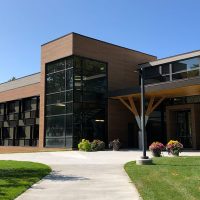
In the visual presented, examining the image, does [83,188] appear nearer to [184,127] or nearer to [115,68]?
[184,127]

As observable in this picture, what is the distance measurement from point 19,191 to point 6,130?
3339 cm

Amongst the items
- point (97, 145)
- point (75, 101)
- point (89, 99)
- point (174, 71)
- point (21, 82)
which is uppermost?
point (21, 82)

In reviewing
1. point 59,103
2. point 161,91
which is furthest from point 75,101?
point 161,91

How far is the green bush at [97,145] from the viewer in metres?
28.4

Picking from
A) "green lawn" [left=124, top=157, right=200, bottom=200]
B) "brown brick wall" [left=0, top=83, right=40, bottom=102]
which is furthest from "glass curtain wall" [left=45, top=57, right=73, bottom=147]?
"green lawn" [left=124, top=157, right=200, bottom=200]

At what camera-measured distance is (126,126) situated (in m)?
33.8

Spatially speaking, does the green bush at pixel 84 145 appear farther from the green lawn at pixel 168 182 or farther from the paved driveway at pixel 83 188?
the paved driveway at pixel 83 188

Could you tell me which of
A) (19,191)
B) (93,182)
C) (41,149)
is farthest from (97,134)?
(19,191)

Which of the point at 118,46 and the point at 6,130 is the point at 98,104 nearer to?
the point at 118,46

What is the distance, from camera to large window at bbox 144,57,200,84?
30266 millimetres

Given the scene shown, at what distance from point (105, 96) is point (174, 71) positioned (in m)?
6.71

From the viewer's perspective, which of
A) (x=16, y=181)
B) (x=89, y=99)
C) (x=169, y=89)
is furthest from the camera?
(x=89, y=99)

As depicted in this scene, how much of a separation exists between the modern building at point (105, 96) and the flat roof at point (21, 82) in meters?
5.48

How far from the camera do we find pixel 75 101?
98.6 ft
